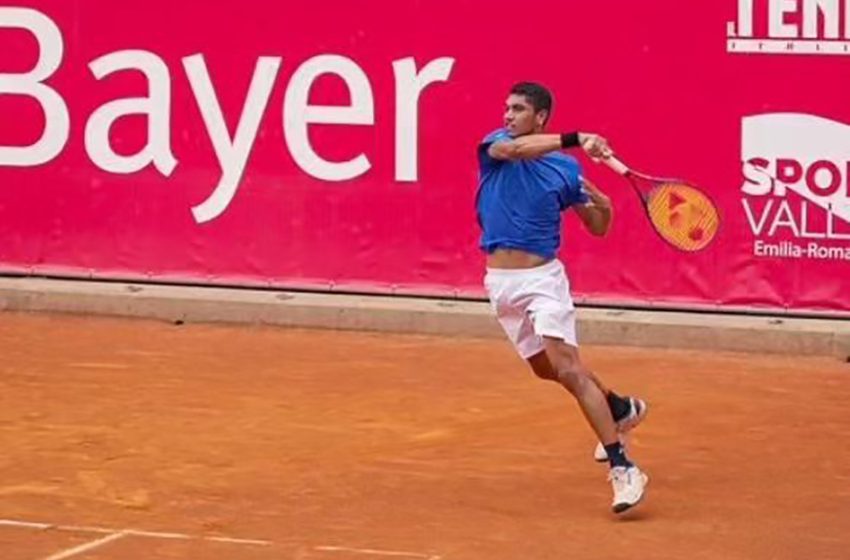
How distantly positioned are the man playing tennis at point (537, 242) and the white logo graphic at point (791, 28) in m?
4.92

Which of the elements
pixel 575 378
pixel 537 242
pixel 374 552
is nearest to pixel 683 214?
pixel 537 242

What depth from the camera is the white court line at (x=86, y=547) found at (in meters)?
9.37

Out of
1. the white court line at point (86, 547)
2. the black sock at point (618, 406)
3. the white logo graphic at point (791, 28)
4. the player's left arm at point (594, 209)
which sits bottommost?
the white court line at point (86, 547)

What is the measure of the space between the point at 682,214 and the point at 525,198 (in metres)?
0.99

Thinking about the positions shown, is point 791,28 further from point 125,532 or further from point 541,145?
point 125,532

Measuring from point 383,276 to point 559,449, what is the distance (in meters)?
4.67

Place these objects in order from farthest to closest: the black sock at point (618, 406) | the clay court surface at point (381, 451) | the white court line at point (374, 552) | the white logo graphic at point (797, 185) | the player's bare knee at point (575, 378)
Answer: the white logo graphic at point (797, 185) < the black sock at point (618, 406) < the player's bare knee at point (575, 378) < the clay court surface at point (381, 451) < the white court line at point (374, 552)

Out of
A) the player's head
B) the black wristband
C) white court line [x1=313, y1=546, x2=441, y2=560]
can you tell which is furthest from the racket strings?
white court line [x1=313, y1=546, x2=441, y2=560]

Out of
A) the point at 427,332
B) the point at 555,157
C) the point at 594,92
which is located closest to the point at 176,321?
the point at 427,332

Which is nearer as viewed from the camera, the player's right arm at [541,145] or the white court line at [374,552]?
the white court line at [374,552]

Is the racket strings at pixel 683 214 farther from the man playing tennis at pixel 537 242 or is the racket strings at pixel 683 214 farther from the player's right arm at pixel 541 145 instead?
the player's right arm at pixel 541 145

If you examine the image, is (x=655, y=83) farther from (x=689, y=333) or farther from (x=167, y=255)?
(x=167, y=255)

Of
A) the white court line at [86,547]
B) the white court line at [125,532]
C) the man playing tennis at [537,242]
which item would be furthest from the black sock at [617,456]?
the white court line at [86,547]

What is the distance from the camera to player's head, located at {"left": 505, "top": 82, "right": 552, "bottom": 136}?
10.3 meters
